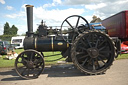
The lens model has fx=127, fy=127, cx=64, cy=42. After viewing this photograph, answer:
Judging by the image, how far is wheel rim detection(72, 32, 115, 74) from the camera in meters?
5.38

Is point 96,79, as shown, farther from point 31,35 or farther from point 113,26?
point 113,26

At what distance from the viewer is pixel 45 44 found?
19.4 ft

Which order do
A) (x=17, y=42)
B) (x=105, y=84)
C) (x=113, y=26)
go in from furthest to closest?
(x=17, y=42), (x=113, y=26), (x=105, y=84)

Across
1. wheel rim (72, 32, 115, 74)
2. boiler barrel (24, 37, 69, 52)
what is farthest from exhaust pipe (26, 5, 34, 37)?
wheel rim (72, 32, 115, 74)

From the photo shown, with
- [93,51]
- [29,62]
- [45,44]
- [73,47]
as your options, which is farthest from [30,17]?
[93,51]

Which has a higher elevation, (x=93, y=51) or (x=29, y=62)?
(x=93, y=51)

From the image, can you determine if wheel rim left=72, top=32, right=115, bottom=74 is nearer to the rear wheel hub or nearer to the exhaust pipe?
the rear wheel hub

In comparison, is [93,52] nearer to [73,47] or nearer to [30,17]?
[73,47]

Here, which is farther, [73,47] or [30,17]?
[30,17]

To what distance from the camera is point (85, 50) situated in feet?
18.3

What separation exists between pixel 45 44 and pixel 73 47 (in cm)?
143

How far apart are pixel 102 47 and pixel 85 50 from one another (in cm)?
77

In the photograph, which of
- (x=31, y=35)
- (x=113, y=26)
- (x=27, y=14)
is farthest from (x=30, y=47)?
(x=113, y=26)

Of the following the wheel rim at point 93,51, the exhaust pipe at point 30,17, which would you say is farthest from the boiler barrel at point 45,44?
the wheel rim at point 93,51
